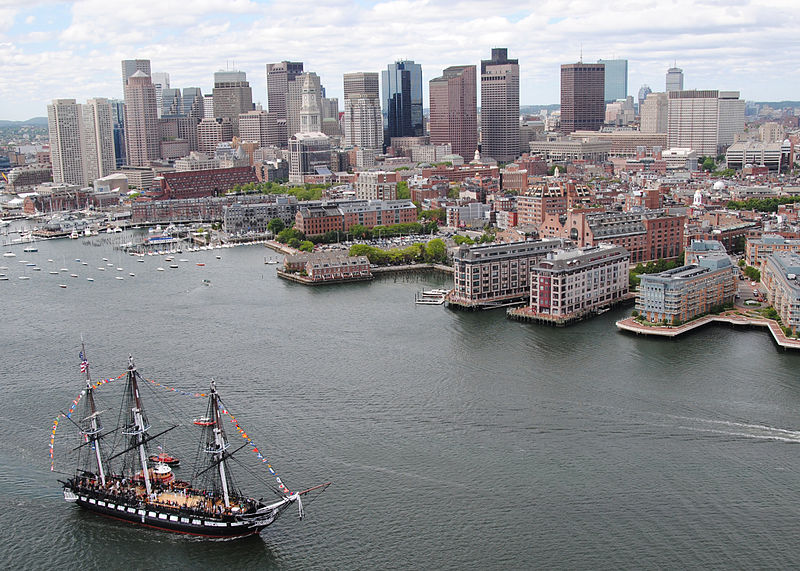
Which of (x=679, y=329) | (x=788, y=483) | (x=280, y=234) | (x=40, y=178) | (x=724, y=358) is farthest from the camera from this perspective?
(x=40, y=178)

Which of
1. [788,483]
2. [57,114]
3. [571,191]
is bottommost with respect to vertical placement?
[788,483]

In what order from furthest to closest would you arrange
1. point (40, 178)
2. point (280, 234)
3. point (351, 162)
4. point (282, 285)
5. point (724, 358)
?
point (351, 162) < point (40, 178) < point (280, 234) < point (282, 285) < point (724, 358)

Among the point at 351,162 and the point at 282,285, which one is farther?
the point at 351,162

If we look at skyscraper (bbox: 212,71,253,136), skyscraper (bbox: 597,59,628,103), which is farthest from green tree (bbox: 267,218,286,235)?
skyscraper (bbox: 597,59,628,103)

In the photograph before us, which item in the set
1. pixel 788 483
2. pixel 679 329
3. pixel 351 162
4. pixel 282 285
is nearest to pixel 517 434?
pixel 788 483

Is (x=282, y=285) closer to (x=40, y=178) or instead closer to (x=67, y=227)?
(x=67, y=227)

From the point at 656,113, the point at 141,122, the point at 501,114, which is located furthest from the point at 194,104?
the point at 656,113

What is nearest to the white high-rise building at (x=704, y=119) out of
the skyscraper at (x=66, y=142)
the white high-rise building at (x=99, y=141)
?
the white high-rise building at (x=99, y=141)
